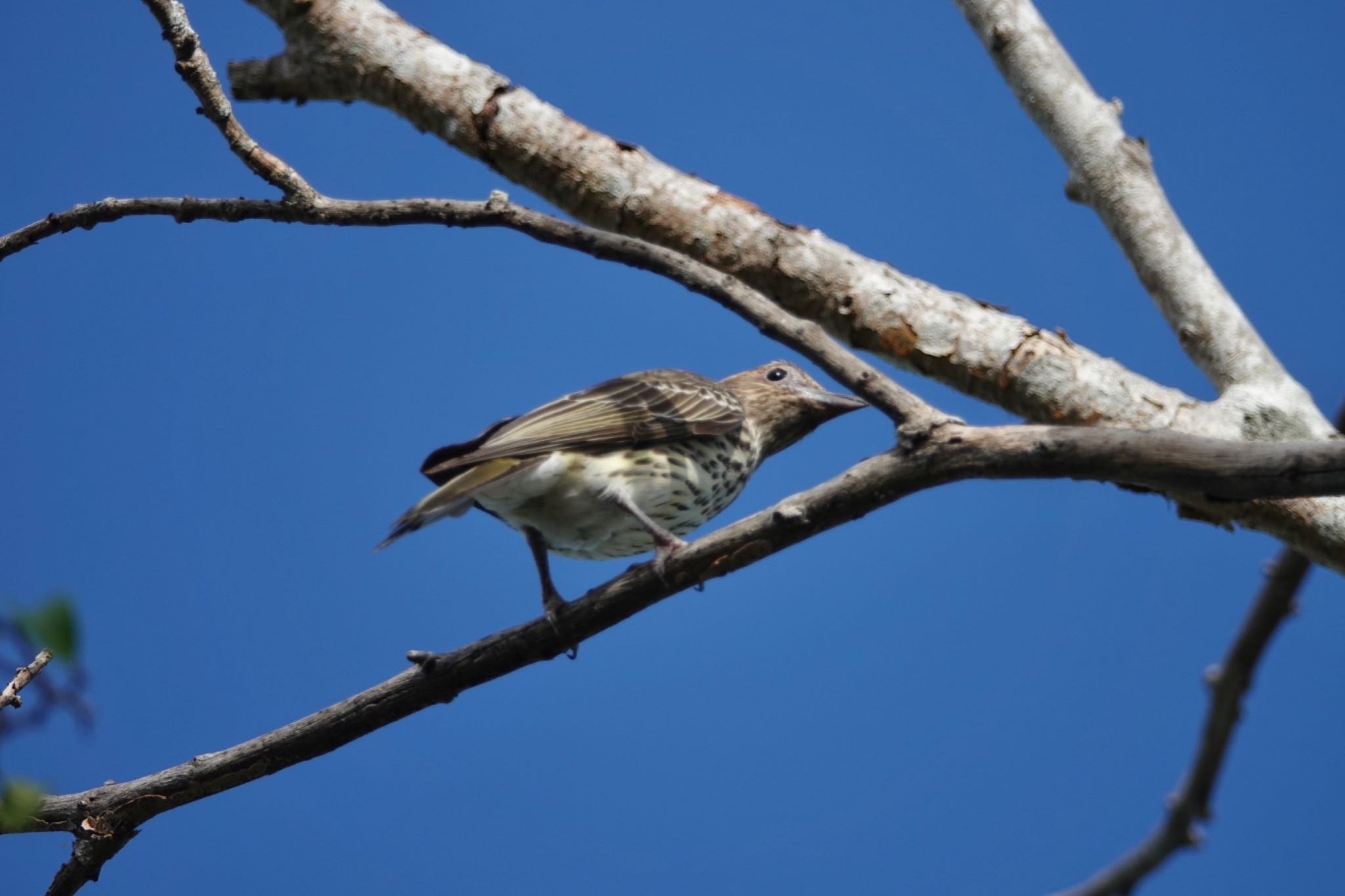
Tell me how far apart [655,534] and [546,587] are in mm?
399

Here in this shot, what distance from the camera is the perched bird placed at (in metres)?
4.12

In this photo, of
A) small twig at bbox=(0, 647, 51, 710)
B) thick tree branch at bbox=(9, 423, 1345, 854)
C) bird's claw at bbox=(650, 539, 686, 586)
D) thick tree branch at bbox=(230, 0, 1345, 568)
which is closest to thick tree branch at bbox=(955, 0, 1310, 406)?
thick tree branch at bbox=(230, 0, 1345, 568)

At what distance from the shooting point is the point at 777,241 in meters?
4.82

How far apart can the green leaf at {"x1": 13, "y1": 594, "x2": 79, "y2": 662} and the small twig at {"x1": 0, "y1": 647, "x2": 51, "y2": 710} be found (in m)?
1.67

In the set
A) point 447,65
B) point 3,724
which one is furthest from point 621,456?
point 3,724

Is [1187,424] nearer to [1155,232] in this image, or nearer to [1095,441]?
[1155,232]

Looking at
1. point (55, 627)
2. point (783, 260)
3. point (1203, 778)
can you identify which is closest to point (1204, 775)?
point (1203, 778)

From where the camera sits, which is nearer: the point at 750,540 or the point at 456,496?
the point at 750,540

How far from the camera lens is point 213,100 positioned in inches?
149

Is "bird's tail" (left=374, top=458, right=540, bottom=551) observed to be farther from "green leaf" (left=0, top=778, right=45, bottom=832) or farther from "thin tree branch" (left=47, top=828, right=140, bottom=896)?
"green leaf" (left=0, top=778, right=45, bottom=832)

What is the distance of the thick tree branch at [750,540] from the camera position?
290 centimetres

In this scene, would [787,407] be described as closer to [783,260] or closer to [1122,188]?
[783,260]

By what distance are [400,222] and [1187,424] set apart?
2729mm

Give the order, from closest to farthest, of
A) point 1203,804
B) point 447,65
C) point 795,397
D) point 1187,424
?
point 1203,804, point 1187,424, point 447,65, point 795,397
